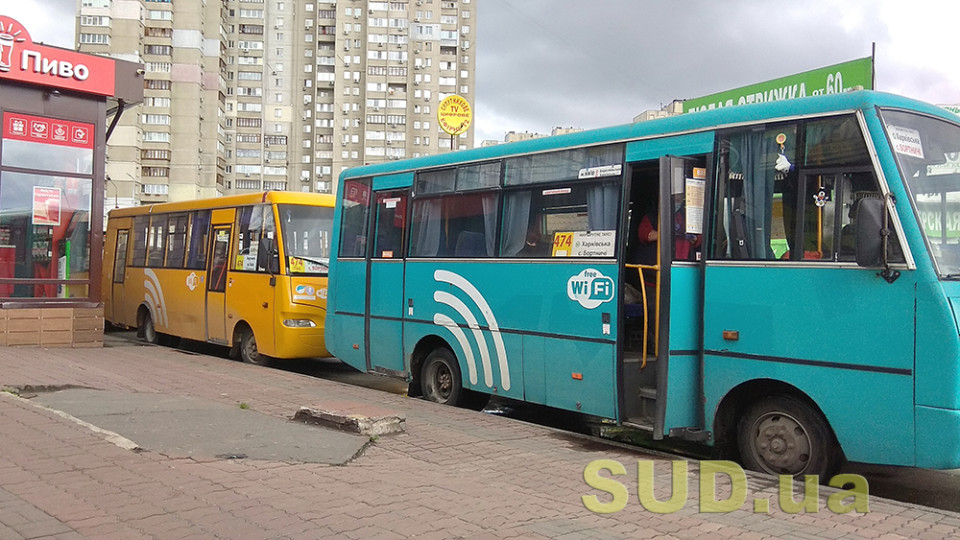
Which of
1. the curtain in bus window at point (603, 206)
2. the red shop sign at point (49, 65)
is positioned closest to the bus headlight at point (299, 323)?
the red shop sign at point (49, 65)

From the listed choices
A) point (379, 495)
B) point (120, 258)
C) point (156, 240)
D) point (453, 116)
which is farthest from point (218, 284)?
point (379, 495)

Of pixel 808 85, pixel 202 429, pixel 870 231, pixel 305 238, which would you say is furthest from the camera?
pixel 808 85

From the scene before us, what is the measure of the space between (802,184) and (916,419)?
76.9 inches

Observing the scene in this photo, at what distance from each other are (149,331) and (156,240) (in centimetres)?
209

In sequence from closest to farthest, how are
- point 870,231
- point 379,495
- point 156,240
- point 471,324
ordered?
point 379,495, point 870,231, point 471,324, point 156,240

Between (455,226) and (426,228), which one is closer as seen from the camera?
(455,226)

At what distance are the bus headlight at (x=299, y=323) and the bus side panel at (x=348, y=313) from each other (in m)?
1.38

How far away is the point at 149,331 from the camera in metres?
17.6

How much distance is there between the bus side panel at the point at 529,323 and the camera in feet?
25.6

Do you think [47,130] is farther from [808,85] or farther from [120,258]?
[808,85]

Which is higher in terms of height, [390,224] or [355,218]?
[355,218]

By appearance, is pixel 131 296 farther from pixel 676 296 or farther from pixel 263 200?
pixel 676 296

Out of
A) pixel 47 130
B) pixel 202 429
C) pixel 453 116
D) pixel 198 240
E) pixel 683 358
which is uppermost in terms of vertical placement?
pixel 453 116

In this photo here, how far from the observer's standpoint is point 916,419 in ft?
18.5
